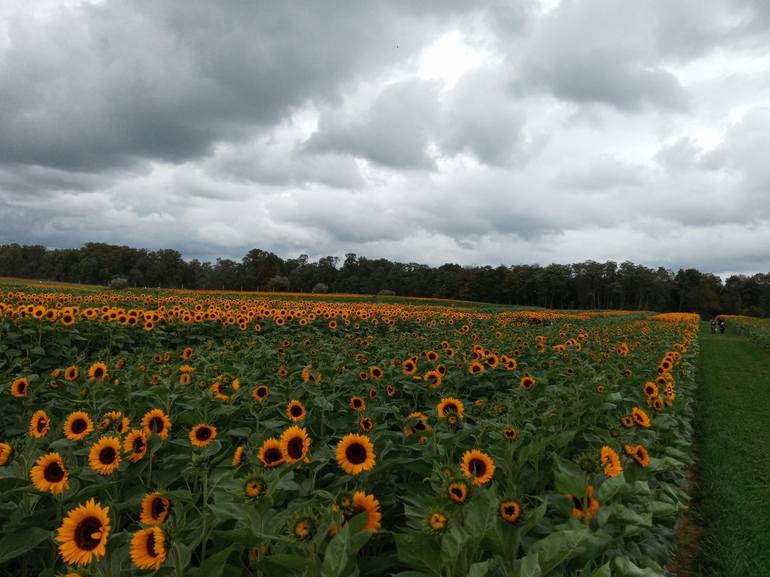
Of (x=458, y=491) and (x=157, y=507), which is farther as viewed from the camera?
(x=157, y=507)

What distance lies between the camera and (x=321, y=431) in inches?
142

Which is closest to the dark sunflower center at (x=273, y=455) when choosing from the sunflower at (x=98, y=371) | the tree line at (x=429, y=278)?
the sunflower at (x=98, y=371)

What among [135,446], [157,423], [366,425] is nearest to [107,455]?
[135,446]

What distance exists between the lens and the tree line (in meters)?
104

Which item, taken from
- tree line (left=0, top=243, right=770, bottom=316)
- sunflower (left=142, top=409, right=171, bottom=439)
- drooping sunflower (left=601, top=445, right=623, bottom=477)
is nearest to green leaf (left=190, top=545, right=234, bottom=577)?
sunflower (left=142, top=409, right=171, bottom=439)

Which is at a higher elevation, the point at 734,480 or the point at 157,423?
the point at 157,423

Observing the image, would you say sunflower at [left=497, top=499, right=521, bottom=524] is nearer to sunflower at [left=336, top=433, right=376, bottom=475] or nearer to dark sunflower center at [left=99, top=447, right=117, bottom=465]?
sunflower at [left=336, top=433, right=376, bottom=475]

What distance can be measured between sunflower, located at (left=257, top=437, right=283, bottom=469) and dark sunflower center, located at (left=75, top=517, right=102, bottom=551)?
27.0 inches

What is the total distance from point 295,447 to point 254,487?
19.2 inches

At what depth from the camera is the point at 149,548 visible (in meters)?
1.75

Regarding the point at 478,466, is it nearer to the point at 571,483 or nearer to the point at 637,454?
the point at 571,483

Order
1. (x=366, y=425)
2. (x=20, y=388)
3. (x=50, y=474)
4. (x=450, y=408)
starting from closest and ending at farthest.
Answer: (x=50, y=474) < (x=366, y=425) < (x=450, y=408) < (x=20, y=388)

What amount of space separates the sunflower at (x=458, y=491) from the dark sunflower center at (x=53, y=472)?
5.63 ft

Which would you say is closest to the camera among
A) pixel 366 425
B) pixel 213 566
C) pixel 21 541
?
pixel 213 566
